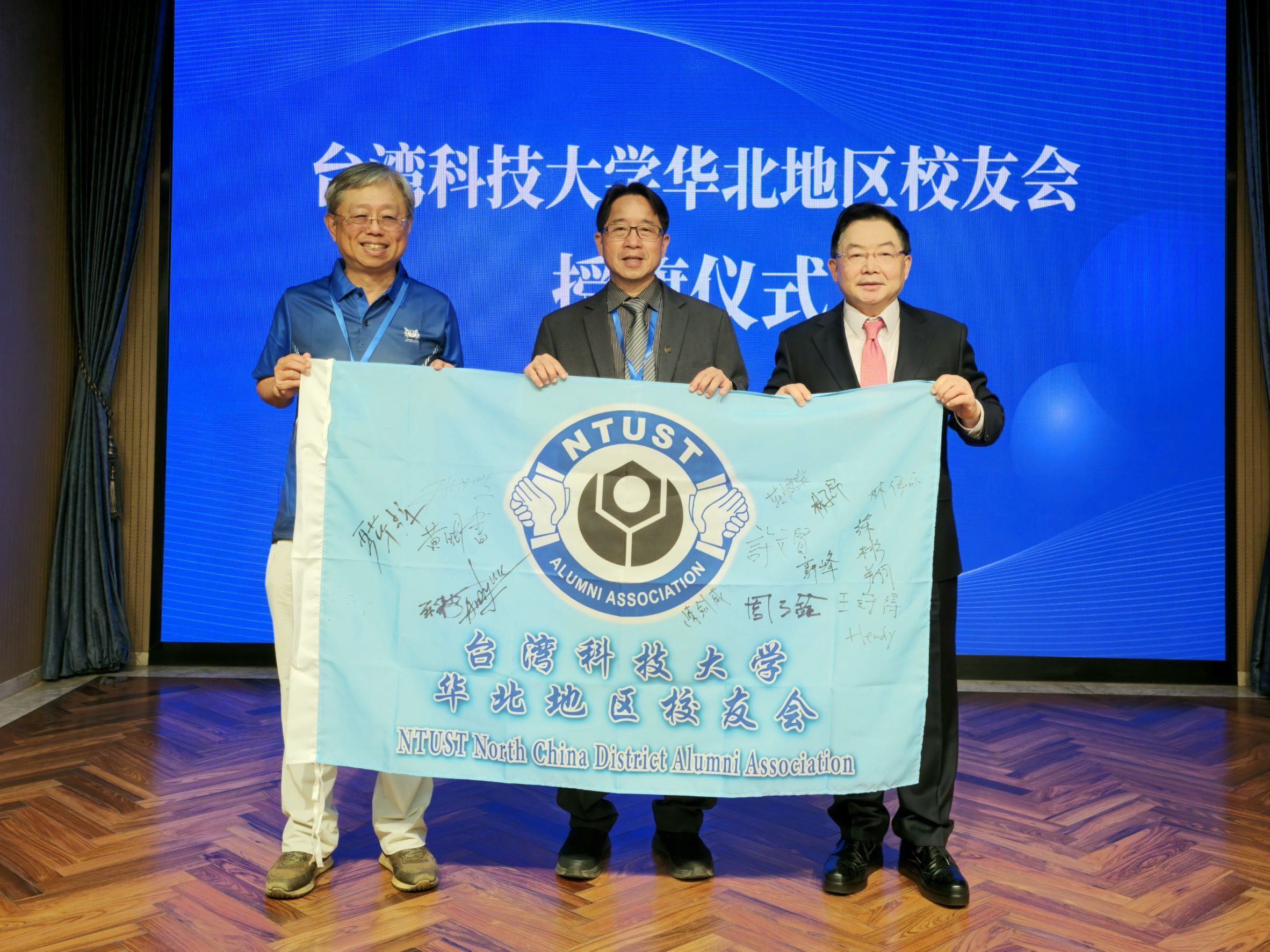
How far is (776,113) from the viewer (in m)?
4.20

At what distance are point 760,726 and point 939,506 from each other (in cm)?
62

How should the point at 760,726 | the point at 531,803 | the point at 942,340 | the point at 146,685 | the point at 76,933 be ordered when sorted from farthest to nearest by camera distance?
the point at 146,685
the point at 531,803
the point at 942,340
the point at 760,726
the point at 76,933

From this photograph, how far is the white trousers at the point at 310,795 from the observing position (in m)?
2.25

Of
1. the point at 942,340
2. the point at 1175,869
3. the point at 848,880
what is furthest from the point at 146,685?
the point at 1175,869

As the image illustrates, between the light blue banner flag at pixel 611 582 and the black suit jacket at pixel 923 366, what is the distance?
0.10 meters

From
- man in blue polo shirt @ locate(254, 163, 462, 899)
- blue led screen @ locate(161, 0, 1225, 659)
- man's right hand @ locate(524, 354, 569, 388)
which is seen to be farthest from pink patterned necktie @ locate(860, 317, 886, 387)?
blue led screen @ locate(161, 0, 1225, 659)

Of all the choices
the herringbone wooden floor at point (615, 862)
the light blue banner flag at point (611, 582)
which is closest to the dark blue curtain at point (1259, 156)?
the herringbone wooden floor at point (615, 862)

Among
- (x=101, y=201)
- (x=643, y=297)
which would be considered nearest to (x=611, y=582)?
(x=643, y=297)

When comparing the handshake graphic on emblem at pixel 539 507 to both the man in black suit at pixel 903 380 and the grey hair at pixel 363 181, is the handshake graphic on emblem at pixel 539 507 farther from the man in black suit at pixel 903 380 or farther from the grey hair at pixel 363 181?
the grey hair at pixel 363 181

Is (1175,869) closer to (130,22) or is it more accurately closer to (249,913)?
(249,913)

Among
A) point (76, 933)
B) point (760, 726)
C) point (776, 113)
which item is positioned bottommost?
point (76, 933)

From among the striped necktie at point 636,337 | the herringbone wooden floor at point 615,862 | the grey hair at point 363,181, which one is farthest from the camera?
the striped necktie at point 636,337

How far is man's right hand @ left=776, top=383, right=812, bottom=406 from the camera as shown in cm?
221

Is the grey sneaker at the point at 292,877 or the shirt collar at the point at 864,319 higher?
the shirt collar at the point at 864,319
